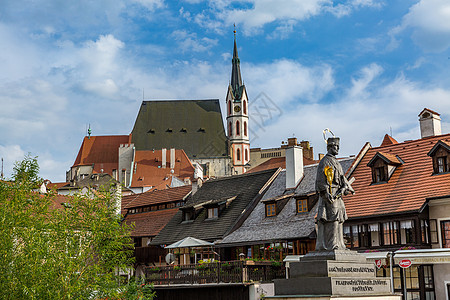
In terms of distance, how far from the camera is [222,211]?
38.7 meters

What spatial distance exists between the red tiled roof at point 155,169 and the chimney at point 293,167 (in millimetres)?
53804

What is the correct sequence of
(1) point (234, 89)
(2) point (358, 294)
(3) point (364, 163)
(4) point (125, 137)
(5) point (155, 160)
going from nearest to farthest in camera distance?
1. (2) point (358, 294)
2. (3) point (364, 163)
3. (5) point (155, 160)
4. (4) point (125, 137)
5. (1) point (234, 89)

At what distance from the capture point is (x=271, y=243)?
32.8 metres

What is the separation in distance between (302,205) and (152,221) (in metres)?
15.9

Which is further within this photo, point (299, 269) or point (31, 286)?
point (31, 286)

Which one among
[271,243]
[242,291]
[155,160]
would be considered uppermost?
[155,160]

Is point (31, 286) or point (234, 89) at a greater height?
point (234, 89)

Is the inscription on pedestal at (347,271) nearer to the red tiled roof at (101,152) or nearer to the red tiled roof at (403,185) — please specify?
the red tiled roof at (403,185)

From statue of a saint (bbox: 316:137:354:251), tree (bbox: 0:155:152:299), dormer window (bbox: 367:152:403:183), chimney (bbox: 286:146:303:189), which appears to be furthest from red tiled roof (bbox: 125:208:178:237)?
statue of a saint (bbox: 316:137:354:251)

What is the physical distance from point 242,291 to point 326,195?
15.3 meters

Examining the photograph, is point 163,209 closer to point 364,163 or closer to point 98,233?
point 364,163

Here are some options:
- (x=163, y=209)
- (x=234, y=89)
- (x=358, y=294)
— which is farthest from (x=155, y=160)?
(x=358, y=294)

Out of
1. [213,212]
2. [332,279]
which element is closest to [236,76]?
[213,212]

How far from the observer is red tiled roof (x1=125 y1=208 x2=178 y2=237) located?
44.2 metres
